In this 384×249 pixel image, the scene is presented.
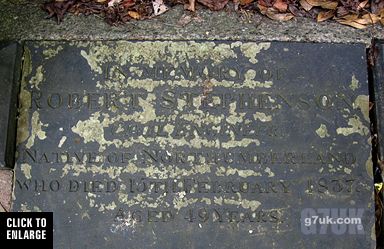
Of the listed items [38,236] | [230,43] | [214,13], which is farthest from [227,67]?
[38,236]

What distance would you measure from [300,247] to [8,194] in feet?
3.96

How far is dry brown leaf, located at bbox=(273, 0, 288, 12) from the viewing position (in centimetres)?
255

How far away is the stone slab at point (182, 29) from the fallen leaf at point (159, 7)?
2 cm

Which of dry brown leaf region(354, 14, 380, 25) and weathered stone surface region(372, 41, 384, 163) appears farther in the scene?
dry brown leaf region(354, 14, 380, 25)

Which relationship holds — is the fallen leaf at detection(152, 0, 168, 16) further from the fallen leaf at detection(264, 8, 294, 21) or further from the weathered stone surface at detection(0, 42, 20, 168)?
the weathered stone surface at detection(0, 42, 20, 168)

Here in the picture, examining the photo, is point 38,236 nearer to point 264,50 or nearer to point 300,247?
point 300,247

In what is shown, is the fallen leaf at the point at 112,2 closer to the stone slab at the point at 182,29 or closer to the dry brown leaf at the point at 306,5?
A: the stone slab at the point at 182,29

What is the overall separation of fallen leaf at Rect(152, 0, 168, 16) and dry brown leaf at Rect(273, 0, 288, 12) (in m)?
0.50

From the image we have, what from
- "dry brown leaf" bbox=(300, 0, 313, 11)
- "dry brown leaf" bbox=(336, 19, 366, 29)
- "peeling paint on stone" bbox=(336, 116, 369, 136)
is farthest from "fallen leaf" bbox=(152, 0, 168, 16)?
"peeling paint on stone" bbox=(336, 116, 369, 136)

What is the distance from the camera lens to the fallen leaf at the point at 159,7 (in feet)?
8.33

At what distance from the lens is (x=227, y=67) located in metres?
2.44

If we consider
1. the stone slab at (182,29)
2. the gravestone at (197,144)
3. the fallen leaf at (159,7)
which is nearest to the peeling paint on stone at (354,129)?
the gravestone at (197,144)

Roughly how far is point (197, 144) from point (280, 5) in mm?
755

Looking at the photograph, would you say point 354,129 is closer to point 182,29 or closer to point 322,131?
point 322,131
